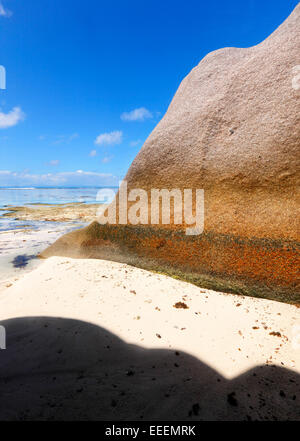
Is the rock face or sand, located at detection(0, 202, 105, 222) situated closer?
the rock face

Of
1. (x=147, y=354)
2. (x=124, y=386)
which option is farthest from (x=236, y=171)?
(x=124, y=386)

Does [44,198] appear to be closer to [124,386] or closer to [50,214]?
[50,214]

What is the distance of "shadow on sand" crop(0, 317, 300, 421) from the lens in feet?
4.66

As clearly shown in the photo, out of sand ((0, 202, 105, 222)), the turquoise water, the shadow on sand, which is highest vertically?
the turquoise water

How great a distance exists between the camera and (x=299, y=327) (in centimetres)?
216

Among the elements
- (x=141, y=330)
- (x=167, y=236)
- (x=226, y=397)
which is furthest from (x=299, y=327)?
(x=167, y=236)

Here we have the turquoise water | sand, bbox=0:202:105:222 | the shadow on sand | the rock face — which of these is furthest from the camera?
the turquoise water

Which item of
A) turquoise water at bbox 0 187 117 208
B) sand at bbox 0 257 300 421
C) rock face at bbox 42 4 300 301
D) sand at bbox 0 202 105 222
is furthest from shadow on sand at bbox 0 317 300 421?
turquoise water at bbox 0 187 117 208

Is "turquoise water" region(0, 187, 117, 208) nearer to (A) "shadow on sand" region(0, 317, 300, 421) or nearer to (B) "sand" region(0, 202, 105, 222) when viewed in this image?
(B) "sand" region(0, 202, 105, 222)

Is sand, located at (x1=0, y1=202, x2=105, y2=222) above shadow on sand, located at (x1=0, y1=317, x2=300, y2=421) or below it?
above

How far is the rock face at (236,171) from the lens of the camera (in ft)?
8.70

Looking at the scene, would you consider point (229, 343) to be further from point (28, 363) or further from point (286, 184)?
point (286, 184)

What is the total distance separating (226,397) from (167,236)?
212cm
